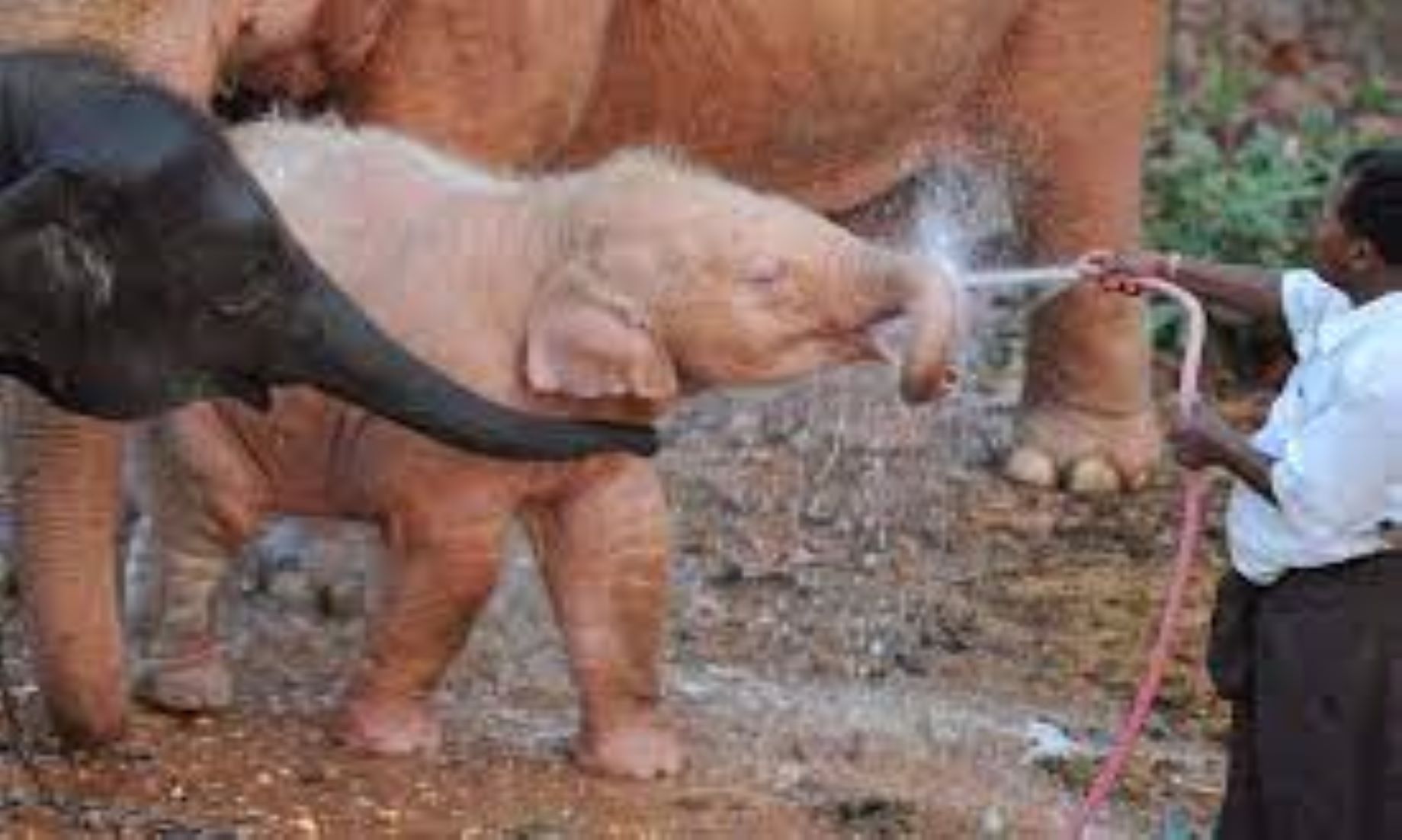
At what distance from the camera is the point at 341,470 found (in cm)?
611

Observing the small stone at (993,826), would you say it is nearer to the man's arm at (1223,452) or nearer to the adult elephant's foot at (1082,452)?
the man's arm at (1223,452)

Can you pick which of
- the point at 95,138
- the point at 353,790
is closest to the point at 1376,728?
the point at 353,790

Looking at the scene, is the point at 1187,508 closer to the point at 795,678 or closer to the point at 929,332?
the point at 929,332

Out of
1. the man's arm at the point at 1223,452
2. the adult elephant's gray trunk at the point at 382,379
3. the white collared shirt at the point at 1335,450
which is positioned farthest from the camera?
the man's arm at the point at 1223,452

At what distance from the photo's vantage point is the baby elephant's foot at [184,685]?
6.33 meters

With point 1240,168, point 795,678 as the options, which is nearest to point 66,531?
point 795,678

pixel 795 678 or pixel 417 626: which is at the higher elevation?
pixel 417 626

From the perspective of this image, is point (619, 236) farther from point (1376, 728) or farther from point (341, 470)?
point (1376, 728)

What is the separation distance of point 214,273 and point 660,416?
3.45ft

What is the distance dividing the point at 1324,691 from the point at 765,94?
2.49m

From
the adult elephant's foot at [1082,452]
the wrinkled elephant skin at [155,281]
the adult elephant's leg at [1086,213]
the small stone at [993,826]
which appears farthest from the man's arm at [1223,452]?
the adult elephant's foot at [1082,452]

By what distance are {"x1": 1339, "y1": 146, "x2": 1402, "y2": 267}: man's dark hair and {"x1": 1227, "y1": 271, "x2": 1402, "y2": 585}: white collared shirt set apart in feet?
0.26

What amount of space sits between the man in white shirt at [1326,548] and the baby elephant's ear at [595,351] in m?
0.61

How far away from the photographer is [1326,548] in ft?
18.3
